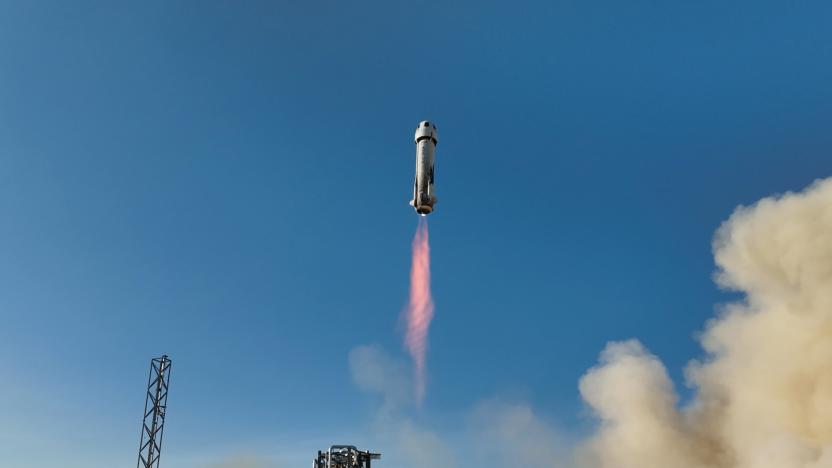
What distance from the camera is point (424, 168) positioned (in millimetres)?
46688

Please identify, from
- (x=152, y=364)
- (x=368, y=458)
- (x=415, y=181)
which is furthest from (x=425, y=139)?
(x=152, y=364)

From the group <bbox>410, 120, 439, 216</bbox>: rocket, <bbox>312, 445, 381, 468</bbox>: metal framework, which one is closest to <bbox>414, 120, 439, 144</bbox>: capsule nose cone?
<bbox>410, 120, 439, 216</bbox>: rocket

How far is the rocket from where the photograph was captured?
151 ft

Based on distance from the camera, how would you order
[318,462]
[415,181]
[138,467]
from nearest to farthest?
[415,181], [318,462], [138,467]

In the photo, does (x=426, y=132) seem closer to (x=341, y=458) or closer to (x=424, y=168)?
(x=424, y=168)

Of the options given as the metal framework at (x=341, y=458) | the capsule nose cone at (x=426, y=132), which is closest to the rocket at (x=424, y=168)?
the capsule nose cone at (x=426, y=132)

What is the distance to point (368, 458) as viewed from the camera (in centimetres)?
5159

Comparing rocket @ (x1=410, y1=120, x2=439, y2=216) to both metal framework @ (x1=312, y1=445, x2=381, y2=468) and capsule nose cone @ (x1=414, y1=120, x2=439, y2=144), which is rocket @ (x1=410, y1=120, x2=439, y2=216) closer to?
capsule nose cone @ (x1=414, y1=120, x2=439, y2=144)

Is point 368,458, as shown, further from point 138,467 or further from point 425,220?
point 138,467

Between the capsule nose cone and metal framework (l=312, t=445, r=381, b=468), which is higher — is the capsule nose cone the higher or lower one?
the higher one

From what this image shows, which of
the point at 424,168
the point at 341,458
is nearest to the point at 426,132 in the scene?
the point at 424,168

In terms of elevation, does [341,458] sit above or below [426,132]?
below

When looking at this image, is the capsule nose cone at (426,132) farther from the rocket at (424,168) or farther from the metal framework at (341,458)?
the metal framework at (341,458)

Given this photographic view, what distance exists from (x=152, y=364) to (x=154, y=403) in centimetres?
372
